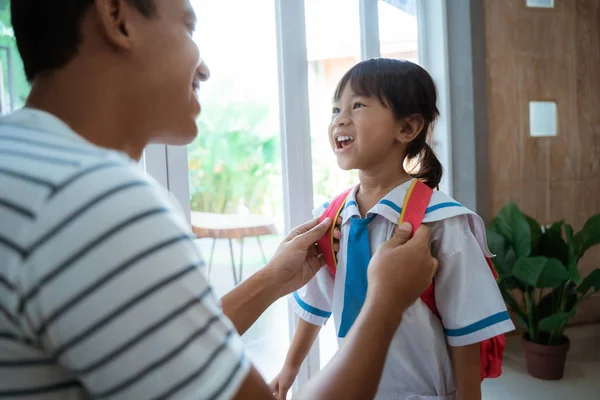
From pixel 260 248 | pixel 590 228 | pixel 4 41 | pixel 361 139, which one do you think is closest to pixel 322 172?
pixel 260 248

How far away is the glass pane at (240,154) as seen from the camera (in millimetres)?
1653

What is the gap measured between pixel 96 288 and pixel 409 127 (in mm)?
993

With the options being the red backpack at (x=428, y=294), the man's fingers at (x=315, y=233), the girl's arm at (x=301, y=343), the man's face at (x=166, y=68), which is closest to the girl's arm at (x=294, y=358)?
the girl's arm at (x=301, y=343)

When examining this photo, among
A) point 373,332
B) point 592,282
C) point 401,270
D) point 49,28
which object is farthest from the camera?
point 592,282

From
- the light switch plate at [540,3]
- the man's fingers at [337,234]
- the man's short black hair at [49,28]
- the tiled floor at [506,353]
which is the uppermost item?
the light switch plate at [540,3]

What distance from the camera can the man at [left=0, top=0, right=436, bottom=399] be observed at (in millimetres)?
388

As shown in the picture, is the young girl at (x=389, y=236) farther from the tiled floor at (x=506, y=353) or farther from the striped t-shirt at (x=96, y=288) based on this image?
the striped t-shirt at (x=96, y=288)

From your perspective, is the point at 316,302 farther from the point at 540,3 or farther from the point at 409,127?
the point at 540,3

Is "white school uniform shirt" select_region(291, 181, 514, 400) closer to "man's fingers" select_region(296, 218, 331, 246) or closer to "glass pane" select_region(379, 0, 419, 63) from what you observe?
"man's fingers" select_region(296, 218, 331, 246)

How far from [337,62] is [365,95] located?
0.88 meters

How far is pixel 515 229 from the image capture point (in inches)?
87.1

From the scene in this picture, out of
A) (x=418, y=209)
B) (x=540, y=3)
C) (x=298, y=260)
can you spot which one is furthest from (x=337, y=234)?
(x=540, y=3)

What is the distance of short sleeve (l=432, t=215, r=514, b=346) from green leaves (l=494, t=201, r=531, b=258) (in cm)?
128

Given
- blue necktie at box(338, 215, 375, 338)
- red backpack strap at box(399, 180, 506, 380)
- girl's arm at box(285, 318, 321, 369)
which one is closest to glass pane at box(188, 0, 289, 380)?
girl's arm at box(285, 318, 321, 369)
